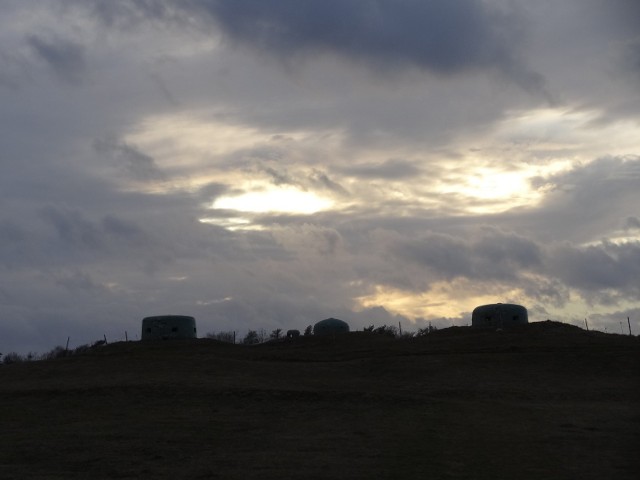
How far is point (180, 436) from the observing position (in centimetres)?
2423

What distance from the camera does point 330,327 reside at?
218ft

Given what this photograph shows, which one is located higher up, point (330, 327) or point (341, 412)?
point (330, 327)

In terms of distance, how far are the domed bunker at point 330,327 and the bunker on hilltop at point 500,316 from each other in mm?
11660

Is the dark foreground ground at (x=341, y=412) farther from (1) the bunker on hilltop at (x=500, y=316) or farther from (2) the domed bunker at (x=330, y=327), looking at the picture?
(2) the domed bunker at (x=330, y=327)

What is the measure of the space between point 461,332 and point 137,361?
21891 millimetres

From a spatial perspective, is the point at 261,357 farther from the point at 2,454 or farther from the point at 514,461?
the point at 514,461

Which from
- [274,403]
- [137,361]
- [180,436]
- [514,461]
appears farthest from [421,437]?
[137,361]

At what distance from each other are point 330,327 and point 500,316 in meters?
14.9

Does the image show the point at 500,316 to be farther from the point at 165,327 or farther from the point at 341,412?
the point at 341,412

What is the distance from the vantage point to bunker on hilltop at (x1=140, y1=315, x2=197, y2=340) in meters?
60.7

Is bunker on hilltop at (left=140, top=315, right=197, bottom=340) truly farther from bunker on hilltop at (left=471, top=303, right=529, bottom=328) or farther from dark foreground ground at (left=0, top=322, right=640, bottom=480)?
bunker on hilltop at (left=471, top=303, right=529, bottom=328)

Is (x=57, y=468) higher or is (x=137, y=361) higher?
(x=137, y=361)

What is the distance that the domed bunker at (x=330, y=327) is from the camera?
65.8 m

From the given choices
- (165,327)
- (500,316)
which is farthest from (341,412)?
(165,327)
